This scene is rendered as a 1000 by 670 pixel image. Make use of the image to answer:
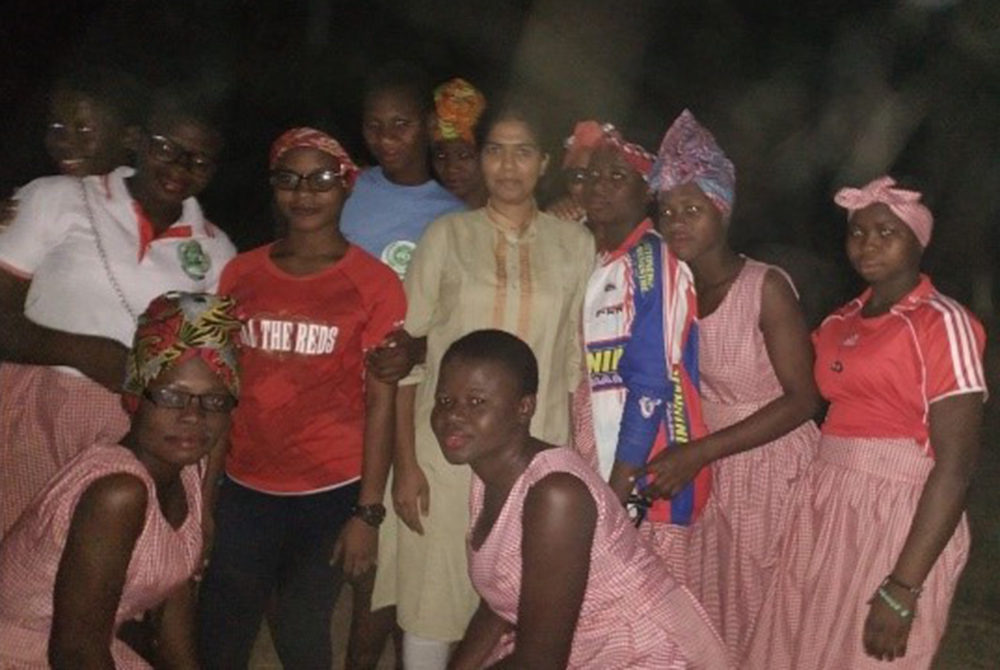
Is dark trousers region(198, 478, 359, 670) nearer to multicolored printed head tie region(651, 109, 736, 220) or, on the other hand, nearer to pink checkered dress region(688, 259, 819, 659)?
pink checkered dress region(688, 259, 819, 659)

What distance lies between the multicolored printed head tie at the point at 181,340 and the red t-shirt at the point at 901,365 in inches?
70.0

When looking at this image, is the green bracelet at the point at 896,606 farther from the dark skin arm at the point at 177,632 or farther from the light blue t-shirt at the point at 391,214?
the dark skin arm at the point at 177,632

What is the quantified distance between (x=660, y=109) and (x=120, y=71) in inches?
499

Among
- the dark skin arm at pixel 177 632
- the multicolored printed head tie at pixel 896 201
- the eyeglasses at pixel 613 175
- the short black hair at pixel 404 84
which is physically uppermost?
the short black hair at pixel 404 84

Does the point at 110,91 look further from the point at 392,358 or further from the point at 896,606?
the point at 896,606

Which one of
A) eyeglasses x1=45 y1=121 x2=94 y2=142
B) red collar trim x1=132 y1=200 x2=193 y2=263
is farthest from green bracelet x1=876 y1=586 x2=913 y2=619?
eyeglasses x1=45 y1=121 x2=94 y2=142

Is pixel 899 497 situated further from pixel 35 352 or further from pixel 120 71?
pixel 120 71

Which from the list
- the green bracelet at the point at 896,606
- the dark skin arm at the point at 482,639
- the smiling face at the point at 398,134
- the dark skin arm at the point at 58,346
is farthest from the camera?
the smiling face at the point at 398,134

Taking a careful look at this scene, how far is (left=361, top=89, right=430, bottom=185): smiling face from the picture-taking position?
4.25m

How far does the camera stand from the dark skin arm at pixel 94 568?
2.71 metres

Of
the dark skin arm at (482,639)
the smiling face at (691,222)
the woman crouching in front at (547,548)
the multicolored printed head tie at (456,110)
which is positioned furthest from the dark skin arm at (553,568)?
the multicolored printed head tie at (456,110)

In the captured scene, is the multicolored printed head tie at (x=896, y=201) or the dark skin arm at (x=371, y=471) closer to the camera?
the multicolored printed head tie at (x=896, y=201)

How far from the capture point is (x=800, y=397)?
3674mm

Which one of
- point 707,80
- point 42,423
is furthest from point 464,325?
point 707,80
